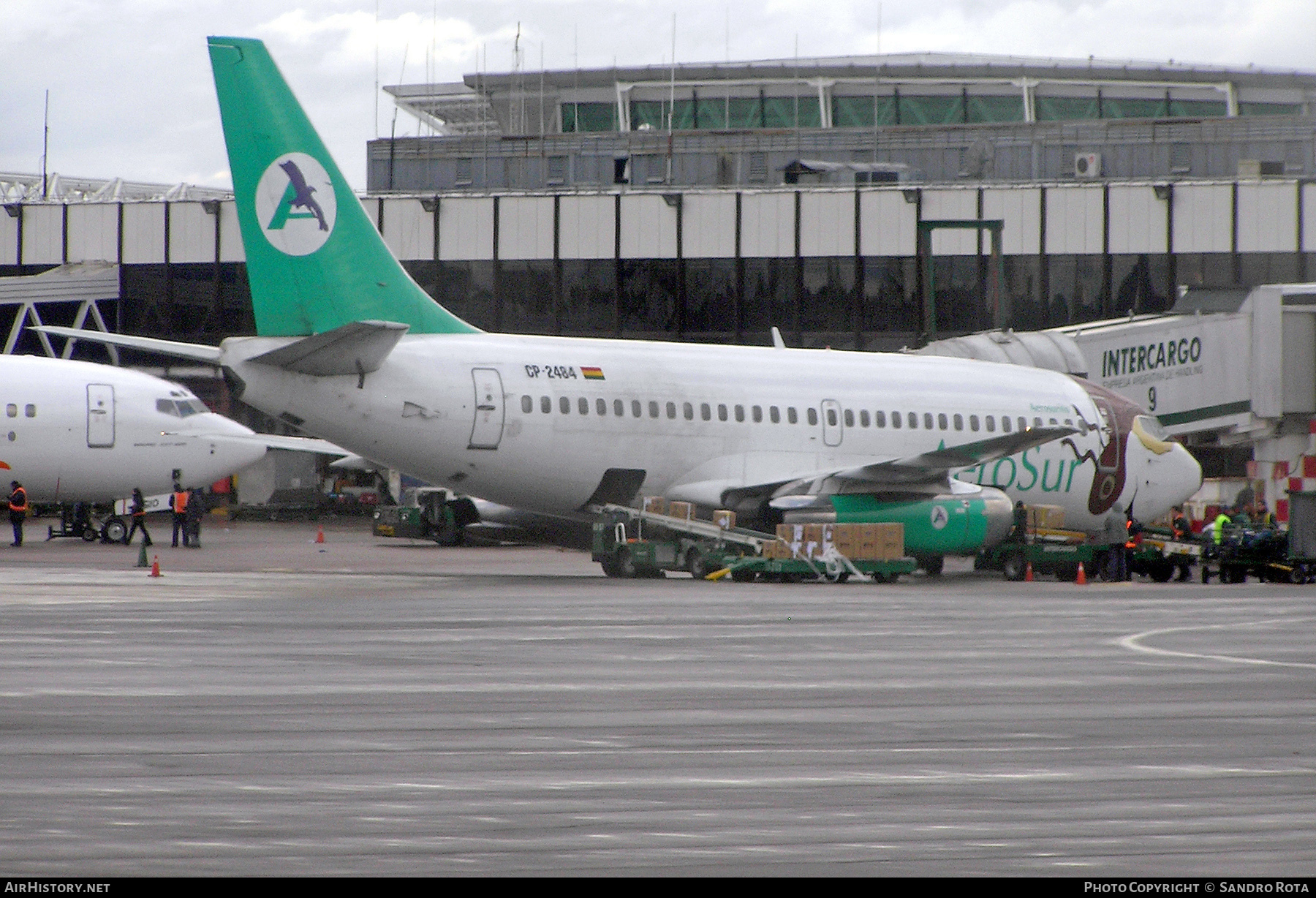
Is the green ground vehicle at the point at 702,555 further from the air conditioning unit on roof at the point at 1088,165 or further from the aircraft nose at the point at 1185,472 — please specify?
the air conditioning unit on roof at the point at 1088,165

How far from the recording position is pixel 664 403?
85.7 ft

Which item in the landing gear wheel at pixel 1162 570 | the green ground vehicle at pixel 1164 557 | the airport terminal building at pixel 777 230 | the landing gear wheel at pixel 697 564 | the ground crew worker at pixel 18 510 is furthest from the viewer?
the airport terminal building at pixel 777 230

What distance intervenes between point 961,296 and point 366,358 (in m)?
29.4

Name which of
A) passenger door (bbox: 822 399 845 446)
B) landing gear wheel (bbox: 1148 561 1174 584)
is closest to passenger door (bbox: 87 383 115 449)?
passenger door (bbox: 822 399 845 446)

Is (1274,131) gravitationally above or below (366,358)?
above

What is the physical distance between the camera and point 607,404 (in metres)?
25.5

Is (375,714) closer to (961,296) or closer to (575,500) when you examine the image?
(575,500)

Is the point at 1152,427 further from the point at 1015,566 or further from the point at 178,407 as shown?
the point at 178,407

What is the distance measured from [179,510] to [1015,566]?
18930 millimetres

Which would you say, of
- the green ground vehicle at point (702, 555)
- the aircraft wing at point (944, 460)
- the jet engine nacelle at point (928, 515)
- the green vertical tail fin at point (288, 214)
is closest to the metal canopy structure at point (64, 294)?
the green vertical tail fin at point (288, 214)

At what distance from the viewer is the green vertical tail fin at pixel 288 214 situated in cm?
2216

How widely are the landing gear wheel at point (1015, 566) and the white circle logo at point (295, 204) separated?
13417 millimetres

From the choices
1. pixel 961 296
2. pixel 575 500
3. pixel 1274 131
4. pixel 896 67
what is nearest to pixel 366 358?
A: pixel 575 500

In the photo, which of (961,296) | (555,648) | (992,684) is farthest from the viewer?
(961,296)
